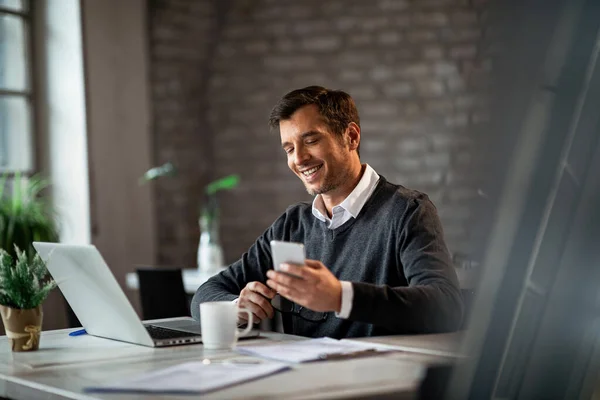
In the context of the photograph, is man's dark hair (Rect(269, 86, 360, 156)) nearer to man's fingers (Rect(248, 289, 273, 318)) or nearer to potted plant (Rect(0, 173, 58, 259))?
man's fingers (Rect(248, 289, 273, 318))

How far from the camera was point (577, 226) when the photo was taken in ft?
1.82

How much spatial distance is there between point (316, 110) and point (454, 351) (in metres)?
1.88

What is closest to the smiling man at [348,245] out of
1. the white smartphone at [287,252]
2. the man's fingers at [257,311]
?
the man's fingers at [257,311]

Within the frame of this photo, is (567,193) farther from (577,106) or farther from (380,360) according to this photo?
(380,360)

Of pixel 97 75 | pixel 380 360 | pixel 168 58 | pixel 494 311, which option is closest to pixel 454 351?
pixel 494 311

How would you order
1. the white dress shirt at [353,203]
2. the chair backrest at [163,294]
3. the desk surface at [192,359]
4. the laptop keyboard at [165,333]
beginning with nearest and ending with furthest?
the desk surface at [192,359] → the laptop keyboard at [165,333] → the white dress shirt at [353,203] → the chair backrest at [163,294]

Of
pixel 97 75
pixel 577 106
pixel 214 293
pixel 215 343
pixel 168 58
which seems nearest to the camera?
pixel 577 106

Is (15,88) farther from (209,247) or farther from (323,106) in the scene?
(323,106)

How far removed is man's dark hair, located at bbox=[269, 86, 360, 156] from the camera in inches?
93.5

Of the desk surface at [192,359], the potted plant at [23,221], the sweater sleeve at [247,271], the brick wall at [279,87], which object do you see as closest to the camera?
the desk surface at [192,359]

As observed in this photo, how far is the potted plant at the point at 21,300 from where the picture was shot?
1.86 m

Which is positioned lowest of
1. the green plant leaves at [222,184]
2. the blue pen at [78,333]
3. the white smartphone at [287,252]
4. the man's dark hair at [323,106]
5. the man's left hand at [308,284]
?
the green plant leaves at [222,184]

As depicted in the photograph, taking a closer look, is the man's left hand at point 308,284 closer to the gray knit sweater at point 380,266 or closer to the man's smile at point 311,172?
the gray knit sweater at point 380,266

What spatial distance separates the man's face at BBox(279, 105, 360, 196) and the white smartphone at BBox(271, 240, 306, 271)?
722 millimetres
